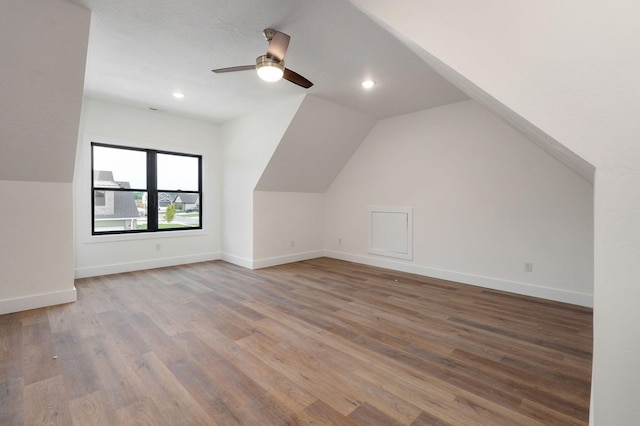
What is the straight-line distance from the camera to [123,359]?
218 centimetres

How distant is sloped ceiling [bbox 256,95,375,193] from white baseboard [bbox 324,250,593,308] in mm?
1789

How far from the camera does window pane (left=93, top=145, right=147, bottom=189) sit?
4559 millimetres

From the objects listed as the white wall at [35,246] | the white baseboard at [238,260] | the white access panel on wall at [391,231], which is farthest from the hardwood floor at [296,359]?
the white baseboard at [238,260]

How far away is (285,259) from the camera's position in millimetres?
5500

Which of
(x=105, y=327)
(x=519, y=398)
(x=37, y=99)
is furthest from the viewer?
(x=105, y=327)

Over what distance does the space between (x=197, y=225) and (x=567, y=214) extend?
5.76m

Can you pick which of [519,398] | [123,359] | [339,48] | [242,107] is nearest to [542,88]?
[519,398]

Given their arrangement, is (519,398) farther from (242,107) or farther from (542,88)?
(242,107)

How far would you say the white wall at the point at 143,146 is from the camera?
171 inches

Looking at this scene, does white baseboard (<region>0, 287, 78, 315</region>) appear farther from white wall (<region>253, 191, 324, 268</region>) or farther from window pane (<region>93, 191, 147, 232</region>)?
white wall (<region>253, 191, 324, 268</region>)

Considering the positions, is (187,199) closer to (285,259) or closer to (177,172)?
(177,172)

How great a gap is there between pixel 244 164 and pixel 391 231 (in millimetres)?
2858

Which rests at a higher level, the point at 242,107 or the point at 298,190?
the point at 242,107

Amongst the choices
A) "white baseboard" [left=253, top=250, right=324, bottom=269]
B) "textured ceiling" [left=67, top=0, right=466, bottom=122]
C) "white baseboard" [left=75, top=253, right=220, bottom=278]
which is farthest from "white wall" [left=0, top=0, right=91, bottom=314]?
"white baseboard" [left=253, top=250, right=324, bottom=269]
